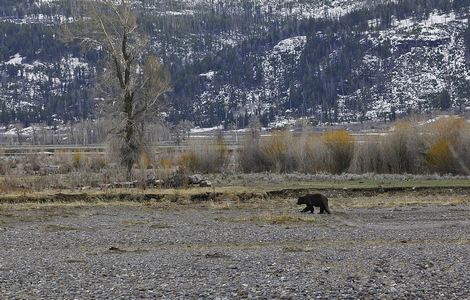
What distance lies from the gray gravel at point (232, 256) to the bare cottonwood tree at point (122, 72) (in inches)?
520

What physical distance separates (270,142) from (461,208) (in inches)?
1552

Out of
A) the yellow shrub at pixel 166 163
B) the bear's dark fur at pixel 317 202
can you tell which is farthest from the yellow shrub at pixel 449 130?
the bear's dark fur at pixel 317 202

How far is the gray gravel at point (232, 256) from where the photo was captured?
51.3 feet

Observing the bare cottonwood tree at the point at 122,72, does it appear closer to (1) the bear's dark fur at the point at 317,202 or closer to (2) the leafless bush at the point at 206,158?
(1) the bear's dark fur at the point at 317,202

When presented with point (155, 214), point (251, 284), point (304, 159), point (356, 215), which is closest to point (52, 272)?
point (251, 284)

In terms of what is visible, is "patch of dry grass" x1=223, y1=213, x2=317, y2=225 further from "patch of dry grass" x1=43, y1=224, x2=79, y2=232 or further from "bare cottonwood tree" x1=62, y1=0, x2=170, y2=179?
"bare cottonwood tree" x1=62, y1=0, x2=170, y2=179

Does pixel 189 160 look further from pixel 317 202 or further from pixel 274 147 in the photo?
pixel 317 202

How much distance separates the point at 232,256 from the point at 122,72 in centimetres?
2899

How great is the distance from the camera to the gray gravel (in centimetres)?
1562

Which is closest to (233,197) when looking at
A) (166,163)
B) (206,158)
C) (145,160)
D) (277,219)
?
(145,160)

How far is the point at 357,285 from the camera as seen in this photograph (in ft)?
51.8

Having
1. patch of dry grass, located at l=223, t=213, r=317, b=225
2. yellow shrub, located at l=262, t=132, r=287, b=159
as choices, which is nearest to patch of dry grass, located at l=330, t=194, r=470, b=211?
patch of dry grass, located at l=223, t=213, r=317, b=225

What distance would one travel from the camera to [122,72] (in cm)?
4769

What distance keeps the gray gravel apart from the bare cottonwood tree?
43.3ft
